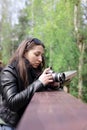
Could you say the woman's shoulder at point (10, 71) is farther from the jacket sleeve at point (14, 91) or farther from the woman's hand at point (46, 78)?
the woman's hand at point (46, 78)

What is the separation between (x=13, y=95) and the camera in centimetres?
163

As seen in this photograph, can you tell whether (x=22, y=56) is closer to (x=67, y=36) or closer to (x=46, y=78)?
(x=46, y=78)

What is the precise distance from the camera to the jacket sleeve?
1598 mm

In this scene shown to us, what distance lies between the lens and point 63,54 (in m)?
17.6

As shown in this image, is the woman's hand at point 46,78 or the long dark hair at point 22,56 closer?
the woman's hand at point 46,78

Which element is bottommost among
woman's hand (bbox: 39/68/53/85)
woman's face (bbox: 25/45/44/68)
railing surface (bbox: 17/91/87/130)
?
railing surface (bbox: 17/91/87/130)

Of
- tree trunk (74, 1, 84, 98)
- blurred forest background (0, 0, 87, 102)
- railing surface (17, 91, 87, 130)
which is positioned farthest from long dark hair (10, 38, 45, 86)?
tree trunk (74, 1, 84, 98)

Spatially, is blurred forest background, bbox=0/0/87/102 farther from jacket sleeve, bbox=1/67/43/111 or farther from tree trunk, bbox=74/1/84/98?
jacket sleeve, bbox=1/67/43/111

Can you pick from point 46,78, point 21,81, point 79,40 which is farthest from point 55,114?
point 79,40

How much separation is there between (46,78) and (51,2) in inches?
756

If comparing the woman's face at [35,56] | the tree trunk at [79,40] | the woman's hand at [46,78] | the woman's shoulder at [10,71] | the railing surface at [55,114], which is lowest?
the tree trunk at [79,40]

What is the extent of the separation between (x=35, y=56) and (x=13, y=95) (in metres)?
0.19

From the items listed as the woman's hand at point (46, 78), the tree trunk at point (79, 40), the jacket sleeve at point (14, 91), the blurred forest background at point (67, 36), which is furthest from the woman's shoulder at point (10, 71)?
the tree trunk at point (79, 40)

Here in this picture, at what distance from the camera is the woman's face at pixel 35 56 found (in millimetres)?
1706
